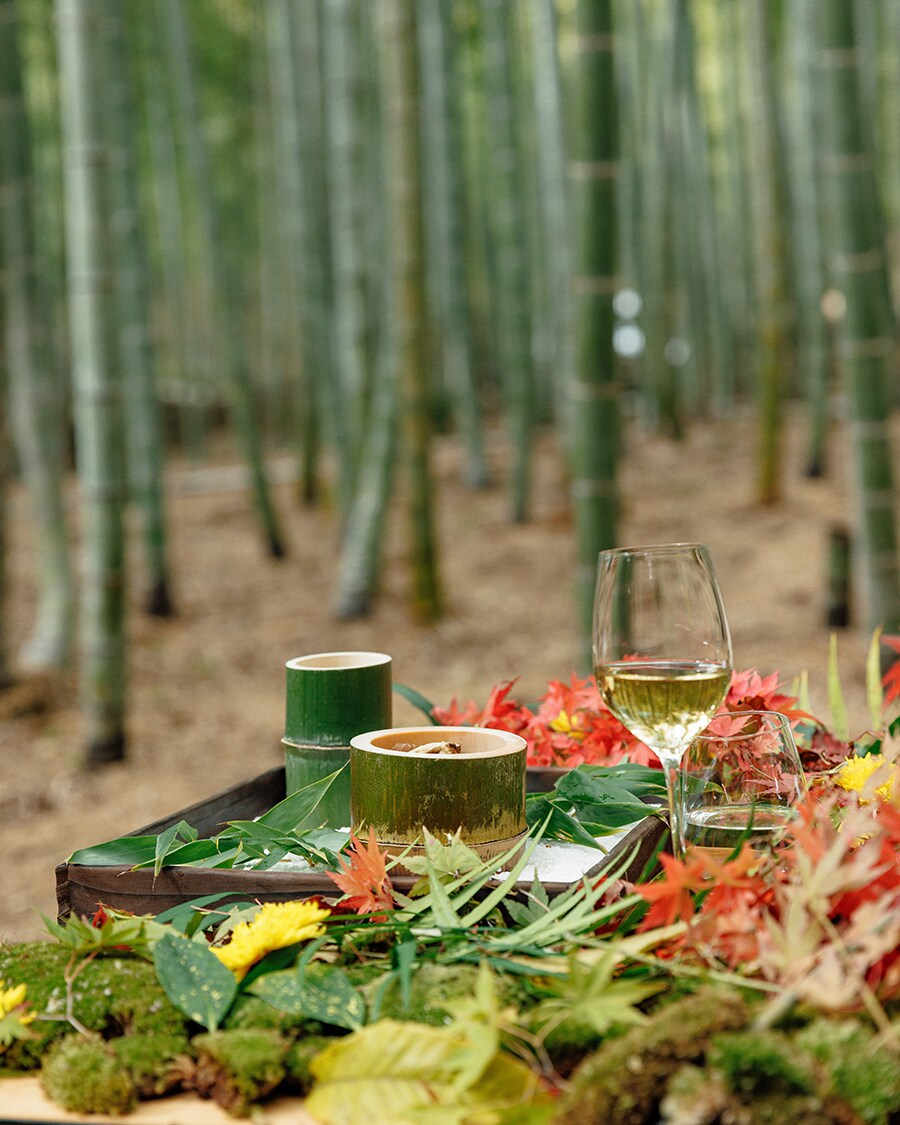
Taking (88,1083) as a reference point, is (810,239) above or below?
above

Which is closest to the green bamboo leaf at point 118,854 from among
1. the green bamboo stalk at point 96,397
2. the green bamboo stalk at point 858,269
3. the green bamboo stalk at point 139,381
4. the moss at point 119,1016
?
the moss at point 119,1016

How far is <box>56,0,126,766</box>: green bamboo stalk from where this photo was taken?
3.85m

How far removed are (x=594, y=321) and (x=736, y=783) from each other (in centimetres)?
251

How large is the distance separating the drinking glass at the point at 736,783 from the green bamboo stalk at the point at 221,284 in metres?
6.28

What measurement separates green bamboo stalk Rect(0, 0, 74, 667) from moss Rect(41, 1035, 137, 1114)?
14.4 ft

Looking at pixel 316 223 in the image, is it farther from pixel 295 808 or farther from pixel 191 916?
pixel 191 916

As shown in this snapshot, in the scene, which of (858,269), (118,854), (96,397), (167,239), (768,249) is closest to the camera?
(118,854)

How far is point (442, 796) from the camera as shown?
809 mm

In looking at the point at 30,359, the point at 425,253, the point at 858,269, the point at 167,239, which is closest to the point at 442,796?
the point at 858,269

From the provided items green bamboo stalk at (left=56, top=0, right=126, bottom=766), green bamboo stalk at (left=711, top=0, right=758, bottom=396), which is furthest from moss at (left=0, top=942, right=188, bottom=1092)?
green bamboo stalk at (left=711, top=0, right=758, bottom=396)

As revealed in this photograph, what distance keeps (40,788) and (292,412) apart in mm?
10174

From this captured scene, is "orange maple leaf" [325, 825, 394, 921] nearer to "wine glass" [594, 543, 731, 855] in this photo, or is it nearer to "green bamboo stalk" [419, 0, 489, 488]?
"wine glass" [594, 543, 731, 855]

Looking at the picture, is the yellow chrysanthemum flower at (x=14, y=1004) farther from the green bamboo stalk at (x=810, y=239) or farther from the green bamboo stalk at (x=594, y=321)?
the green bamboo stalk at (x=810, y=239)

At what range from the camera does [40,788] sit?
393 cm
